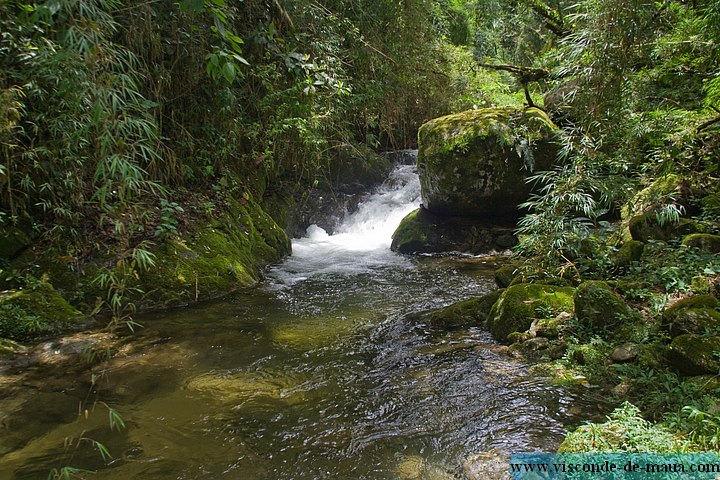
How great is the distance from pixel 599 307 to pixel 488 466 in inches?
78.5

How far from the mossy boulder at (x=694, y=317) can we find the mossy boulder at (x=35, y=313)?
540 cm

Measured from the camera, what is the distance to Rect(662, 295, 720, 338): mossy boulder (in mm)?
3113

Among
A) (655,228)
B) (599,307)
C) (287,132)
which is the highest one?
(287,132)

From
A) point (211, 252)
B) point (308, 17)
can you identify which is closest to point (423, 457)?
point (211, 252)

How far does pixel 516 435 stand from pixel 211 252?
4.81 m

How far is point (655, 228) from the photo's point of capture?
4.97 m

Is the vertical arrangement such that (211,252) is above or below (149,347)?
above

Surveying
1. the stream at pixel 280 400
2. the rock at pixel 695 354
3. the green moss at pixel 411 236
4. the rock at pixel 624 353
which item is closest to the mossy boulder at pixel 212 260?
the stream at pixel 280 400

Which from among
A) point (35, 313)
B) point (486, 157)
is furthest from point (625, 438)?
point (486, 157)

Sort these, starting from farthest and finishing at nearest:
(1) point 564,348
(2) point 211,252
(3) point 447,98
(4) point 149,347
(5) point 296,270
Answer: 1. (3) point 447,98
2. (5) point 296,270
3. (2) point 211,252
4. (4) point 149,347
5. (1) point 564,348

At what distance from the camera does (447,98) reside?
11062 millimetres

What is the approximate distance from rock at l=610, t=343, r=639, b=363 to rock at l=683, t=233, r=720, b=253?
64.0 inches

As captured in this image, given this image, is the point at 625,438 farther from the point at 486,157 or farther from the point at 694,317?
the point at 486,157

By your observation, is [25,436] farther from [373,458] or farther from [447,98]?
[447,98]
